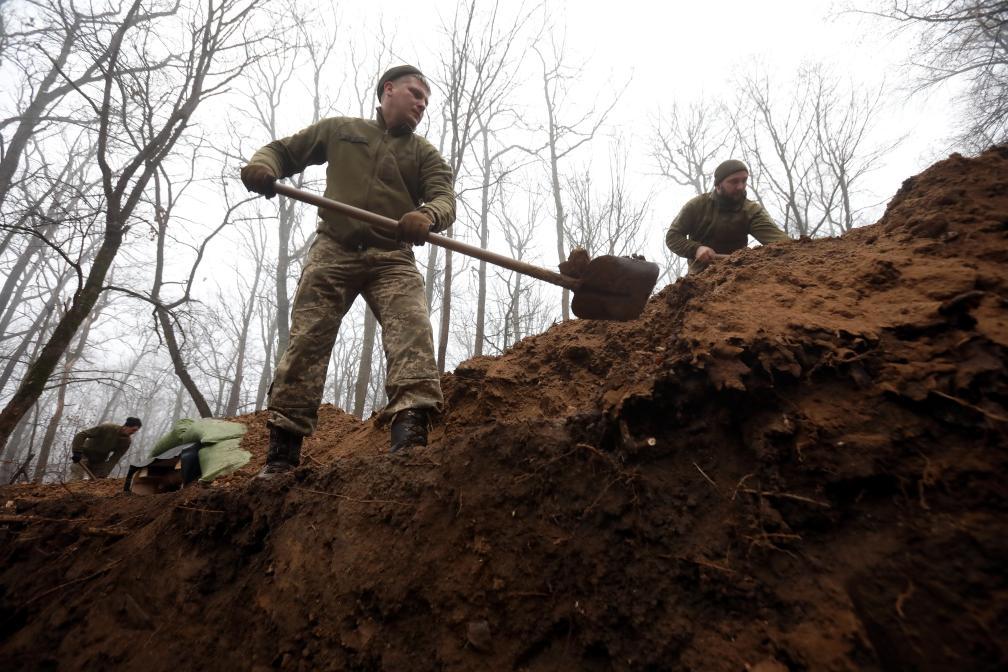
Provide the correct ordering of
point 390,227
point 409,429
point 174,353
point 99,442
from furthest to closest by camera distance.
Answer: point 99,442 < point 174,353 < point 390,227 < point 409,429

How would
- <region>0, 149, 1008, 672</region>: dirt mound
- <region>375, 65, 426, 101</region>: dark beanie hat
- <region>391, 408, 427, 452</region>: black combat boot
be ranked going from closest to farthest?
<region>0, 149, 1008, 672</region>: dirt mound
<region>391, 408, 427, 452</region>: black combat boot
<region>375, 65, 426, 101</region>: dark beanie hat

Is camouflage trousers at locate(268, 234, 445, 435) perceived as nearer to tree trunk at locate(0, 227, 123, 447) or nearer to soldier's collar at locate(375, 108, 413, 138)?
soldier's collar at locate(375, 108, 413, 138)

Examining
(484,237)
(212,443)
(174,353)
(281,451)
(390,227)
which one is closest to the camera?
(281,451)

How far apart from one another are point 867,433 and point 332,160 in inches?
114

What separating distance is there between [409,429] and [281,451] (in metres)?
0.73

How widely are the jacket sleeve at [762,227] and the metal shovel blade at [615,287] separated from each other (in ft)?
10.0

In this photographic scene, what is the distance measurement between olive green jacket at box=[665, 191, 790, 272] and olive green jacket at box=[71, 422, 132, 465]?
7484 millimetres

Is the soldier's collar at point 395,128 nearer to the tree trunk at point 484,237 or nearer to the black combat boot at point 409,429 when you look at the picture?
the black combat boot at point 409,429

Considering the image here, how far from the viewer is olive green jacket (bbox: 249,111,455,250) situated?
8.36ft

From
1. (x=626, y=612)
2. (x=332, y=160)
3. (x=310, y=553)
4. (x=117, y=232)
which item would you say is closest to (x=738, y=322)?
(x=626, y=612)

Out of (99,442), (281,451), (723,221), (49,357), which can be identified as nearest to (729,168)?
(723,221)

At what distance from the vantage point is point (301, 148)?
271 centimetres

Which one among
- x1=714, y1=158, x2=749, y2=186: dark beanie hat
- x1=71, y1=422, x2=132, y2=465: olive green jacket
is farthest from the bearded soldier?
x1=71, y1=422, x2=132, y2=465: olive green jacket

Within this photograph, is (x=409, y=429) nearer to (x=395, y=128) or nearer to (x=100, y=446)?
(x=395, y=128)
